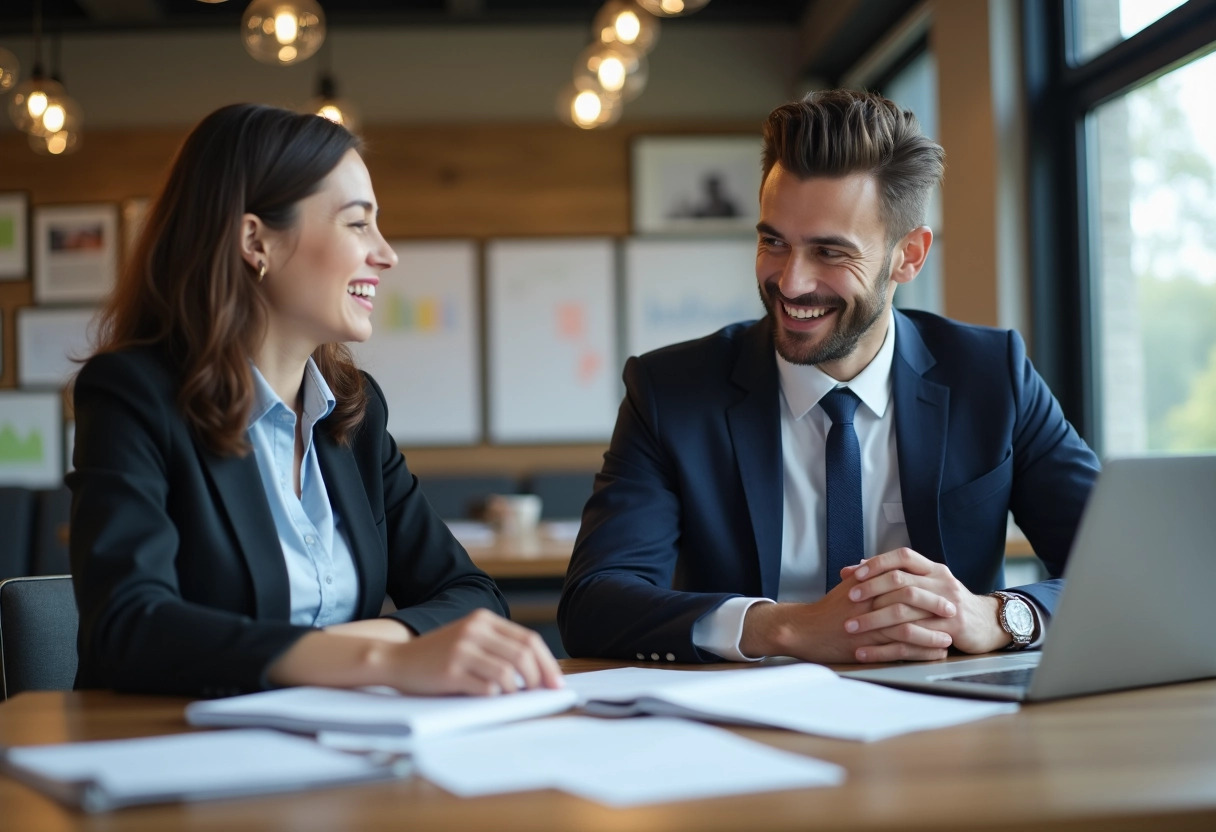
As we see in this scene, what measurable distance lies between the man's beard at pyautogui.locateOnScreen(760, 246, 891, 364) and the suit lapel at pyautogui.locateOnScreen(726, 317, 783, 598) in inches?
2.2

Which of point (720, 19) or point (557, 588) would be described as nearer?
point (557, 588)

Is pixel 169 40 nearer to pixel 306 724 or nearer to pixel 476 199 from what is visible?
pixel 476 199

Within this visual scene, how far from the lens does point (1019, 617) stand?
147 centimetres

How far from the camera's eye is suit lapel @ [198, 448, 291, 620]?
143 cm

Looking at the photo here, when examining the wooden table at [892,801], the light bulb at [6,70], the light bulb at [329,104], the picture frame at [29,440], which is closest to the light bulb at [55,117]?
the light bulb at [6,70]

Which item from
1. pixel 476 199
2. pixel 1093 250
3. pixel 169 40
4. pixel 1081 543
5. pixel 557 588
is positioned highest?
pixel 169 40

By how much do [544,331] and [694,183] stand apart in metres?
0.97

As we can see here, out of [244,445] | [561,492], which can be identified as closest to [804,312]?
[244,445]

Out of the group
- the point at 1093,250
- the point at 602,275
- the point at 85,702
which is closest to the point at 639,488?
the point at 85,702

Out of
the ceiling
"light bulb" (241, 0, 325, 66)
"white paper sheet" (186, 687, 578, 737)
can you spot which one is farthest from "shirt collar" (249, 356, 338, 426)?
the ceiling

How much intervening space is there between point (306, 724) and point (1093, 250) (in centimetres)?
320

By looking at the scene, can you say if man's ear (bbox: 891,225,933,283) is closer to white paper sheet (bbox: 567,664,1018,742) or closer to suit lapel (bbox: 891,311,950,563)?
suit lapel (bbox: 891,311,950,563)

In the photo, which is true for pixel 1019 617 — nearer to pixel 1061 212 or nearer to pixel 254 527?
pixel 254 527

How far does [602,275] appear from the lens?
18.3 ft
